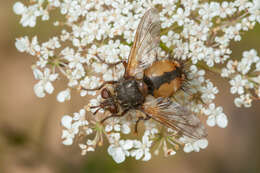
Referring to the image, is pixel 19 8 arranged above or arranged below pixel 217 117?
above

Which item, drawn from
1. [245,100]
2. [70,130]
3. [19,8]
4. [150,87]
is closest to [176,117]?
[150,87]

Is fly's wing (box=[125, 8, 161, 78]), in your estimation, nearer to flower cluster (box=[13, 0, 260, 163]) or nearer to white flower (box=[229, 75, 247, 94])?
A: flower cluster (box=[13, 0, 260, 163])

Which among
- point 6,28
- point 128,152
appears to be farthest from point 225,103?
point 6,28

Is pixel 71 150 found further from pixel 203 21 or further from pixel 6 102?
pixel 203 21

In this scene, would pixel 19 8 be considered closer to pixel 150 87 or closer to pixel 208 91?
pixel 150 87

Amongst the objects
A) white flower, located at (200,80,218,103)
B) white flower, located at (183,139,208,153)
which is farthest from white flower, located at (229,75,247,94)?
white flower, located at (183,139,208,153)

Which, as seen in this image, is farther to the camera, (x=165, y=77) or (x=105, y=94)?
(x=105, y=94)
